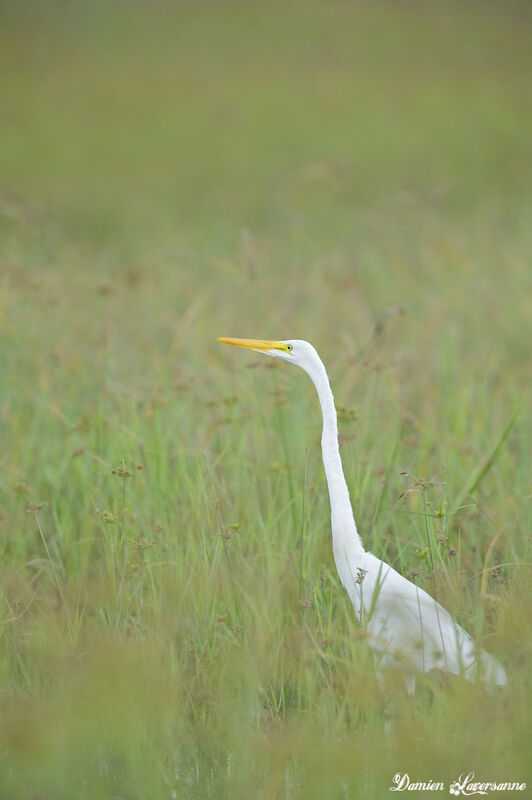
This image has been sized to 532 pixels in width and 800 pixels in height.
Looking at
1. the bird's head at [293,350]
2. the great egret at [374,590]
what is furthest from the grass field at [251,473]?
the bird's head at [293,350]

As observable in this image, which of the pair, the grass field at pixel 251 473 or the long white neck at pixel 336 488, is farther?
the long white neck at pixel 336 488

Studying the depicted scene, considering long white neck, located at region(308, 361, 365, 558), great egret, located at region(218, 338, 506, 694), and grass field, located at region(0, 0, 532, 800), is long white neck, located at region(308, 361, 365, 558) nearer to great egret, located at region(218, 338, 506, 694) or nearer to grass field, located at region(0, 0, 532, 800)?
great egret, located at region(218, 338, 506, 694)

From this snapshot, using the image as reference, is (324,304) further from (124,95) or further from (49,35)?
(49,35)

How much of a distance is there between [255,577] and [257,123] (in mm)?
11489

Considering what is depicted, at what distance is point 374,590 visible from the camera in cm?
263

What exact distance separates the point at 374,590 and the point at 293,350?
77 cm

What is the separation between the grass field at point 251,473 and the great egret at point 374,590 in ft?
0.29

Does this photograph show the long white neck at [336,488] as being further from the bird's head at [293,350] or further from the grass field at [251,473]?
the grass field at [251,473]

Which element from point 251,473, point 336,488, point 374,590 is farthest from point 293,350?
point 251,473

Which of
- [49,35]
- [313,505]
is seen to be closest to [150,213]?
[313,505]

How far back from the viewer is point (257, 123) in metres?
13.6

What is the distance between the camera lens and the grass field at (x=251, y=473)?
249 centimetres

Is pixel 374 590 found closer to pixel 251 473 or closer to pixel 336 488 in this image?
pixel 336 488

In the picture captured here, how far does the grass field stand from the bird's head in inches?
18.4
